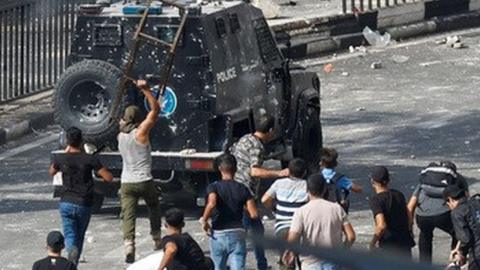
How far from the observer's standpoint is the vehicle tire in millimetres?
12773

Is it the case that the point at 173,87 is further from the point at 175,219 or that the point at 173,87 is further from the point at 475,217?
the point at 175,219

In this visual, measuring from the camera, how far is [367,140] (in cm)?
1798

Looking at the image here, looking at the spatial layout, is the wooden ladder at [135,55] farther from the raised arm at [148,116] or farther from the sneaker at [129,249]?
the sneaker at [129,249]

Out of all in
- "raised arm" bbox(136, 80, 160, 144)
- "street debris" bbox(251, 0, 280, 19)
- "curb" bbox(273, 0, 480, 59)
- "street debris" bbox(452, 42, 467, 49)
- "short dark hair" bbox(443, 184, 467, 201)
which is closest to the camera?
"short dark hair" bbox(443, 184, 467, 201)

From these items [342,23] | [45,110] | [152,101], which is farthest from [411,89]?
[152,101]

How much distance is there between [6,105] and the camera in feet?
65.8

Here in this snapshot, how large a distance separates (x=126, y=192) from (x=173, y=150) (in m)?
1.58

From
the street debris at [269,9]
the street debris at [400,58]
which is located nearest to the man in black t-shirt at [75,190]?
the street debris at [400,58]

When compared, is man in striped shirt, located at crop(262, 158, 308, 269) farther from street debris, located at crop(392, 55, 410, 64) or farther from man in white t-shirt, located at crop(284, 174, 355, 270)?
street debris, located at crop(392, 55, 410, 64)

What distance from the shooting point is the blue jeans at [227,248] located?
9.67m

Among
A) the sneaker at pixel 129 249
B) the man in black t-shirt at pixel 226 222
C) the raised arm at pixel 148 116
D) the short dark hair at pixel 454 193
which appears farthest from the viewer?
the raised arm at pixel 148 116

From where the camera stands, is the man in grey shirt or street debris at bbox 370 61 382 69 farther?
street debris at bbox 370 61 382 69

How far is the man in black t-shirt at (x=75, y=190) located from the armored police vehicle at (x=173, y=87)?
1.95m

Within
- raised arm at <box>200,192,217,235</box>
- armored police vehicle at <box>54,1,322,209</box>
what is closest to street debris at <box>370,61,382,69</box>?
armored police vehicle at <box>54,1,322,209</box>
